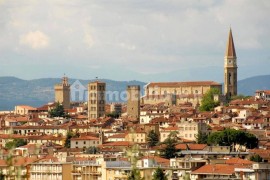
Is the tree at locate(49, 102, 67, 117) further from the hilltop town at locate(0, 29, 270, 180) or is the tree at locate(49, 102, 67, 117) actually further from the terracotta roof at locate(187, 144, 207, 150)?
the terracotta roof at locate(187, 144, 207, 150)

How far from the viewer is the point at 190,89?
412ft

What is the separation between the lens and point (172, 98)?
118 m

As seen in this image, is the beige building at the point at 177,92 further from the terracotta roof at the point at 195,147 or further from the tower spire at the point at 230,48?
the terracotta roof at the point at 195,147

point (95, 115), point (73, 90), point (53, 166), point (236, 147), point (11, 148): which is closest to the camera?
point (11, 148)

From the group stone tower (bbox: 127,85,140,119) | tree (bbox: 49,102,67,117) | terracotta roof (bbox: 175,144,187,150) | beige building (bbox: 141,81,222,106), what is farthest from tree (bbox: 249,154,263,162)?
beige building (bbox: 141,81,222,106)

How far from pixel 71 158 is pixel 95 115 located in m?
48.8

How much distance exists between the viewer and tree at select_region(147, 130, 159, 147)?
7045 cm

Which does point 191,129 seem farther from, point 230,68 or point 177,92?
point 230,68

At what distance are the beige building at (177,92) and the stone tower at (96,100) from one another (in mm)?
10300

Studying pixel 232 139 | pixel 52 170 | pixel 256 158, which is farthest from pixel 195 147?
pixel 52 170

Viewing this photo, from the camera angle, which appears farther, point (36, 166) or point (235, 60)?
point (235, 60)

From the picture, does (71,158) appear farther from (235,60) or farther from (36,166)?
(235,60)

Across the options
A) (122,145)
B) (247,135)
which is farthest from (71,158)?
(247,135)

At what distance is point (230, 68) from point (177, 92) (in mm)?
12206
